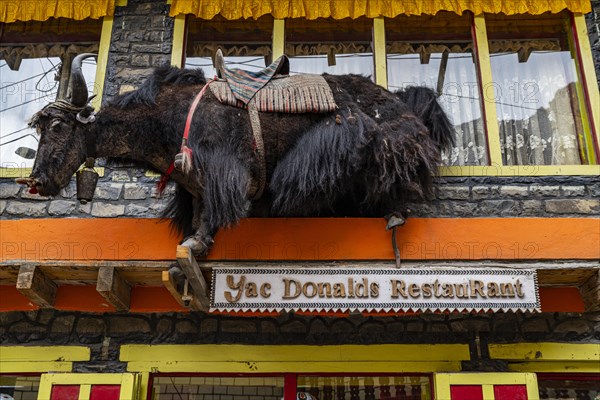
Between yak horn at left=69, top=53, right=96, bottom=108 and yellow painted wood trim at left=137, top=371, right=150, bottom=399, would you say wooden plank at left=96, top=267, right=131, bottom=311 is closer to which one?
yellow painted wood trim at left=137, top=371, right=150, bottom=399

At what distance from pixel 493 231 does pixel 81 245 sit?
10.00 feet

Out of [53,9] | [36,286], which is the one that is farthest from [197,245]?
[53,9]

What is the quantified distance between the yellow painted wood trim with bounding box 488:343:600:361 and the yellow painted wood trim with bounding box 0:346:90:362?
3.14 m

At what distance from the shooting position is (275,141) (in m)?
4.66

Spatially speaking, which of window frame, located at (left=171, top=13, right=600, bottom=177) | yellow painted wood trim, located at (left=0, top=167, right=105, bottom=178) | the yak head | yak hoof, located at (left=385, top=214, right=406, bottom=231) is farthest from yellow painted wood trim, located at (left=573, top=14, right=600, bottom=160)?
yellow painted wood trim, located at (left=0, top=167, right=105, bottom=178)

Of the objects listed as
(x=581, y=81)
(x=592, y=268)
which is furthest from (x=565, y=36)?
(x=592, y=268)

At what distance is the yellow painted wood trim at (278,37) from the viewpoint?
236 inches

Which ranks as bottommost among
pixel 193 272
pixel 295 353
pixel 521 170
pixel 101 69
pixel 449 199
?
pixel 295 353

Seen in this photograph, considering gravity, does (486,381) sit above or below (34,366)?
below

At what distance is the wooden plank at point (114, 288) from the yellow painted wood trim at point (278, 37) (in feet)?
8.20

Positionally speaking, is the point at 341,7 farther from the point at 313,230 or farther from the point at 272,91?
the point at 313,230

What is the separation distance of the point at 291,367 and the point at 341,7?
3256mm

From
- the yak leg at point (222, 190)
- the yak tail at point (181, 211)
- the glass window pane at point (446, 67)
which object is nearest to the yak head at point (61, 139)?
the yak tail at point (181, 211)

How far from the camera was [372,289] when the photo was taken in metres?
4.43
